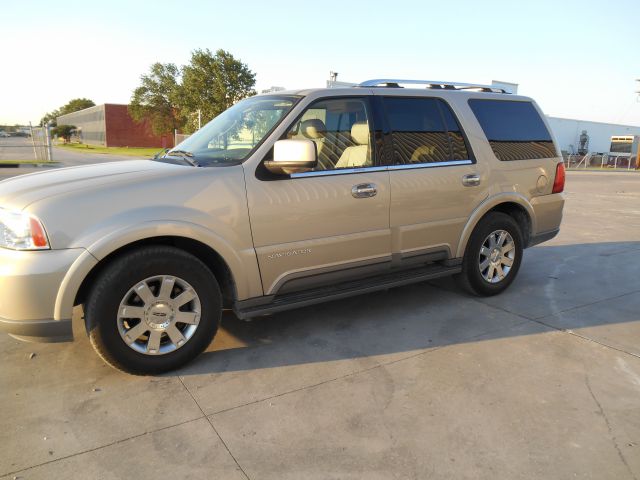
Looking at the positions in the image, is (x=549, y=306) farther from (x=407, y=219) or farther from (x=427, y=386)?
(x=427, y=386)

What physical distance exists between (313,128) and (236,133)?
25.3 inches

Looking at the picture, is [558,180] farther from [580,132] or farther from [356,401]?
[580,132]

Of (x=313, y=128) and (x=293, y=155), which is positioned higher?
(x=313, y=128)

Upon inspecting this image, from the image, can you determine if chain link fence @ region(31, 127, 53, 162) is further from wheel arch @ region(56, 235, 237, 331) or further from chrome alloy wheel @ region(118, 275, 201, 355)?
chrome alloy wheel @ region(118, 275, 201, 355)

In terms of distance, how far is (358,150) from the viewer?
12.6 feet

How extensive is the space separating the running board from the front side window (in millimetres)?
952

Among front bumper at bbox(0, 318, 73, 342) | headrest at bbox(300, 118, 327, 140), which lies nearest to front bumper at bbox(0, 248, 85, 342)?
front bumper at bbox(0, 318, 73, 342)

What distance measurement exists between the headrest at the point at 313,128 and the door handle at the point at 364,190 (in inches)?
19.6

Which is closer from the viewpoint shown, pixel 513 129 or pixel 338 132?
pixel 338 132

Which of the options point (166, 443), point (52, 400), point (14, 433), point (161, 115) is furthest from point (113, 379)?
point (161, 115)

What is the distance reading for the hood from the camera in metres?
2.89

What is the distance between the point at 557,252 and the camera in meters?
6.88

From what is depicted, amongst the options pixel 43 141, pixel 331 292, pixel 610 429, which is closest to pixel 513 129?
pixel 331 292

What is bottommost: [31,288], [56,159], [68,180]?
[31,288]
